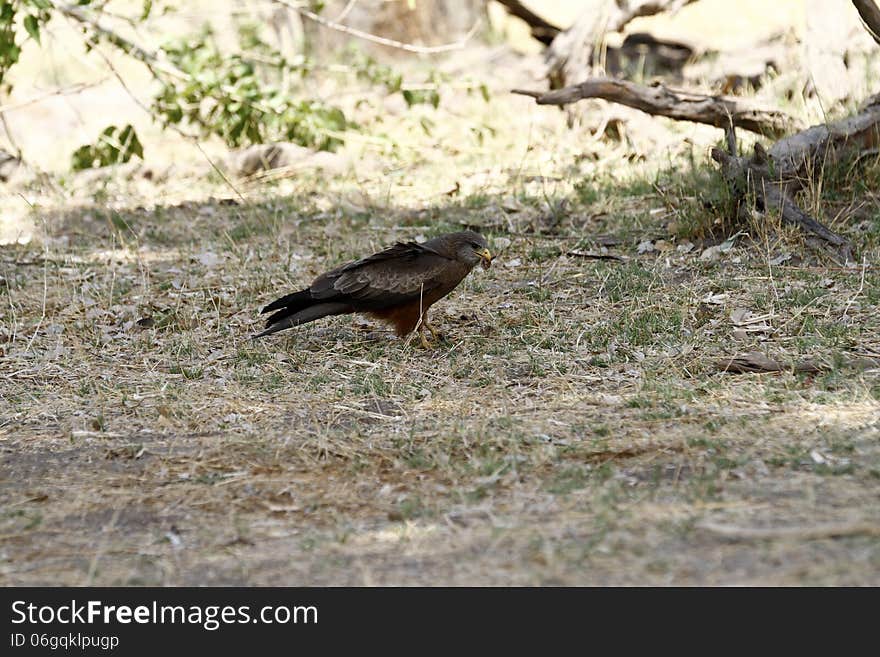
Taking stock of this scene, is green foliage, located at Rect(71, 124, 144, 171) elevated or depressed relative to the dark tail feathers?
depressed

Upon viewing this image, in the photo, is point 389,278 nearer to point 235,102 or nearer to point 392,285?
point 392,285

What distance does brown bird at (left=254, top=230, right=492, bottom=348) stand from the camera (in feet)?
17.8

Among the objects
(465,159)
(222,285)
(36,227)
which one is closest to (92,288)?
(222,285)

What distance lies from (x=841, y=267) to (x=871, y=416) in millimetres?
2043

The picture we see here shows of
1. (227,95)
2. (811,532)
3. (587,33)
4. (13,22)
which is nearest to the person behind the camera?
(811,532)

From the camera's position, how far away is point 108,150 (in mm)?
8680

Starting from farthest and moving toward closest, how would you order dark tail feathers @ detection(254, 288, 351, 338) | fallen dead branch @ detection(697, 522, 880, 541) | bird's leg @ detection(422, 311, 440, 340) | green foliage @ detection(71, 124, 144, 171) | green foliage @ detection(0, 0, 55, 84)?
green foliage @ detection(71, 124, 144, 171) → green foliage @ detection(0, 0, 55, 84) → bird's leg @ detection(422, 311, 440, 340) → dark tail feathers @ detection(254, 288, 351, 338) → fallen dead branch @ detection(697, 522, 880, 541)

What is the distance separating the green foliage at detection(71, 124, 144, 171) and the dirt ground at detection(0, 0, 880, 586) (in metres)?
0.30

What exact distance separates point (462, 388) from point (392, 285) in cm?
77

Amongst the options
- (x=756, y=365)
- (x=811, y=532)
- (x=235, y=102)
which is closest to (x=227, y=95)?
(x=235, y=102)

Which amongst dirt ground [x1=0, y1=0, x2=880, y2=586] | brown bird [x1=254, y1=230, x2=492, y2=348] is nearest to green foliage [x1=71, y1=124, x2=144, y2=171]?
dirt ground [x1=0, y1=0, x2=880, y2=586]

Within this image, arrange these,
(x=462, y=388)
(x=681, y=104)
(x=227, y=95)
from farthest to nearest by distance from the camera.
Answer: (x=227, y=95) < (x=681, y=104) < (x=462, y=388)

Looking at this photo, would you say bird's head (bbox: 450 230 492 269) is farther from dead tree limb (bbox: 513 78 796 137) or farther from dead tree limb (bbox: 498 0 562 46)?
dead tree limb (bbox: 498 0 562 46)

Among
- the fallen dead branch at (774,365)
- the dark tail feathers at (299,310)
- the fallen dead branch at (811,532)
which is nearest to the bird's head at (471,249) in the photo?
the dark tail feathers at (299,310)
